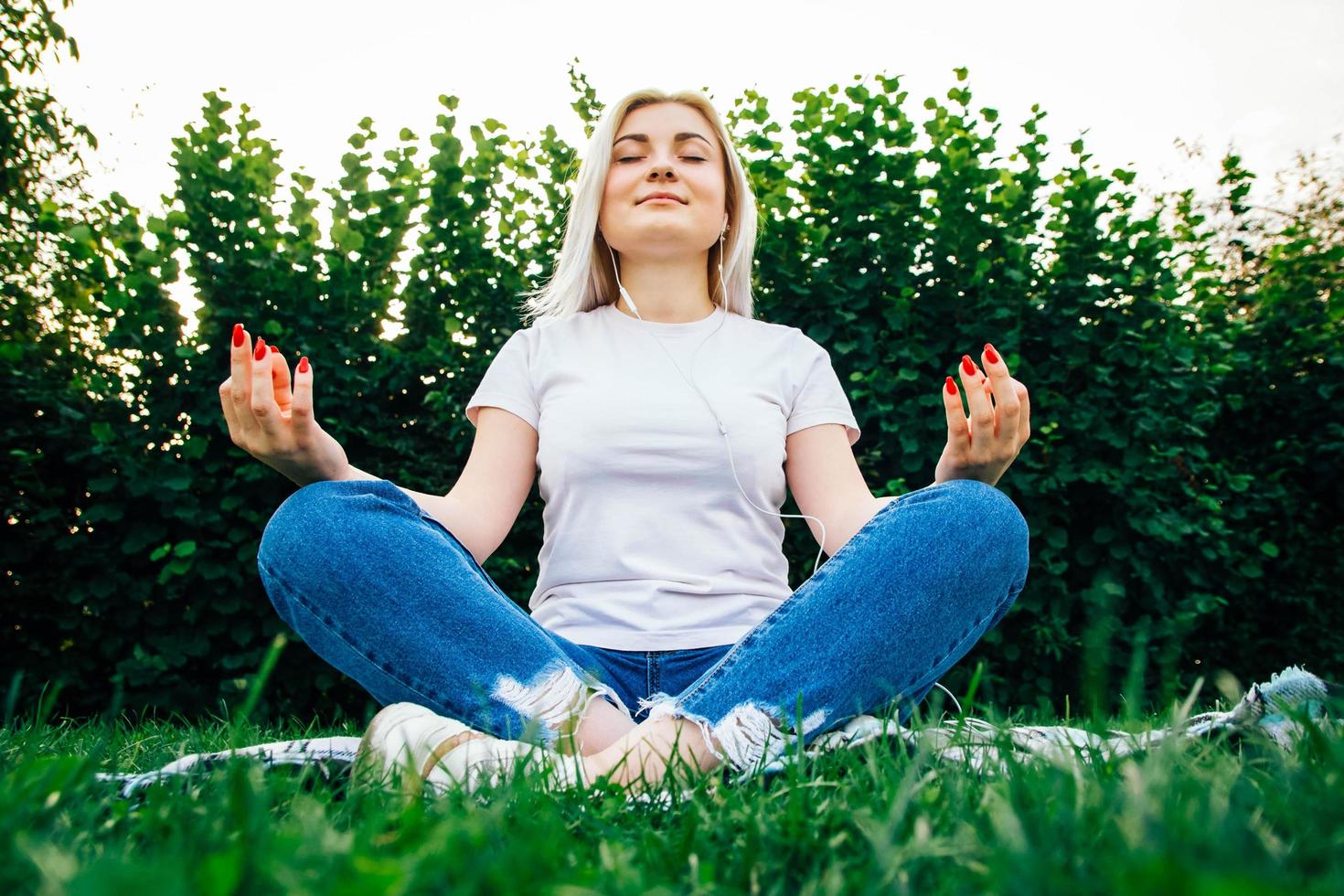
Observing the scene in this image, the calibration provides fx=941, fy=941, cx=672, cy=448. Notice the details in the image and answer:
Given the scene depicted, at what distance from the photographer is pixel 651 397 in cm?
227

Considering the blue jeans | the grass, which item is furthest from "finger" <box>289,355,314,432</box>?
the grass

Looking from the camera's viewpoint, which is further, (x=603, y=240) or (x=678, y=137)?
(x=603, y=240)

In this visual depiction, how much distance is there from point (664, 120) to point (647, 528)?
1.16m

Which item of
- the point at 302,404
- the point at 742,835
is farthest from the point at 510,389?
the point at 742,835

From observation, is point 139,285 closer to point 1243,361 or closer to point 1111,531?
point 1111,531

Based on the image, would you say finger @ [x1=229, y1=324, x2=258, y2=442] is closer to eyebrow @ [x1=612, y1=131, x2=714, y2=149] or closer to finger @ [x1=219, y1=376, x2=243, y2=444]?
finger @ [x1=219, y1=376, x2=243, y2=444]

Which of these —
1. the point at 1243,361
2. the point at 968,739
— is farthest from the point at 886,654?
the point at 1243,361

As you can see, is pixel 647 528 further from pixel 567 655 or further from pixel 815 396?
pixel 815 396

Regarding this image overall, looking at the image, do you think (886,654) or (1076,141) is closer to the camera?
Answer: (886,654)

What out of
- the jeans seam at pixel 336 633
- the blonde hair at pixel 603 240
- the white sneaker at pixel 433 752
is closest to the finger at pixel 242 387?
the jeans seam at pixel 336 633

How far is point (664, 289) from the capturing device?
8.56 ft

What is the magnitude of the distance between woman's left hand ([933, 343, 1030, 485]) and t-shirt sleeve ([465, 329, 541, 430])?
1024 millimetres

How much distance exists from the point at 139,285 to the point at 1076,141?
11.1ft

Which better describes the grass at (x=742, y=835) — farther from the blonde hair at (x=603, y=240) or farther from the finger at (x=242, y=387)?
the blonde hair at (x=603, y=240)
